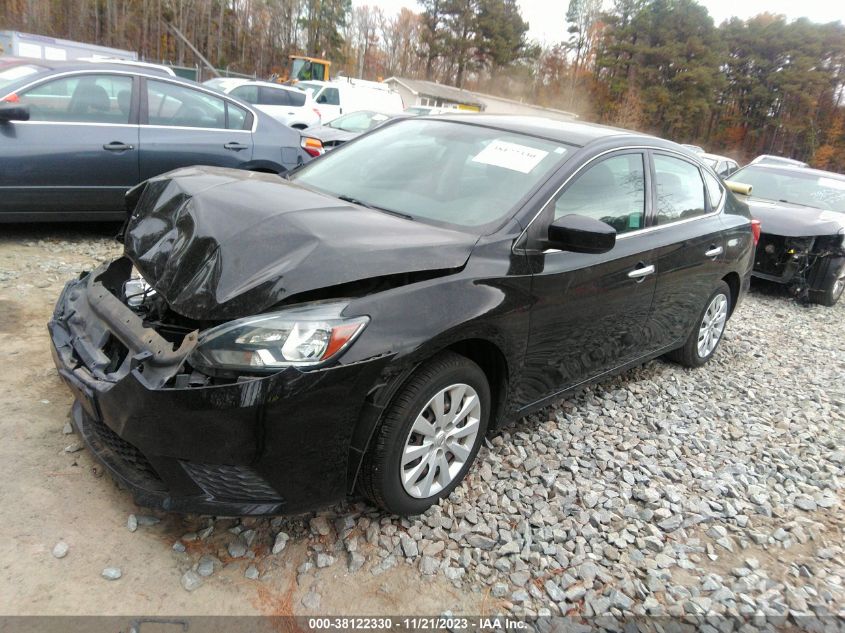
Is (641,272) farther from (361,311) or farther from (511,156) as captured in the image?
(361,311)

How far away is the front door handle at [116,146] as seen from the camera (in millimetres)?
5496

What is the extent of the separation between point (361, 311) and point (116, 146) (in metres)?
4.42

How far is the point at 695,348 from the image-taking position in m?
4.80

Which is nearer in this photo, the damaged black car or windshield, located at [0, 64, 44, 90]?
windshield, located at [0, 64, 44, 90]

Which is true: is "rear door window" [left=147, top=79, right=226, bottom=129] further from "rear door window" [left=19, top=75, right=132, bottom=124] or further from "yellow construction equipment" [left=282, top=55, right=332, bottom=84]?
"yellow construction equipment" [left=282, top=55, right=332, bottom=84]

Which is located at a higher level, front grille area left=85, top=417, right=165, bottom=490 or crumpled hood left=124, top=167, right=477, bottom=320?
crumpled hood left=124, top=167, right=477, bottom=320

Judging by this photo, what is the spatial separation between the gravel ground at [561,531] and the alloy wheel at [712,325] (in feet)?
2.32

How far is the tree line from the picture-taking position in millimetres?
49688

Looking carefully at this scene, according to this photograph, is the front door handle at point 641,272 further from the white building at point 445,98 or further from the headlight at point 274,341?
the white building at point 445,98

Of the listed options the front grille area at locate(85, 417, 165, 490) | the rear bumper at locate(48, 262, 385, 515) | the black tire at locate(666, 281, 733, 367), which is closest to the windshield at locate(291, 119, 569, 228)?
the rear bumper at locate(48, 262, 385, 515)

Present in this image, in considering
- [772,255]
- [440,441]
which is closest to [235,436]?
[440,441]

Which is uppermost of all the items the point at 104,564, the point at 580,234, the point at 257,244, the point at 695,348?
the point at 580,234

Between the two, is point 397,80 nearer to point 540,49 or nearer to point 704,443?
point 540,49

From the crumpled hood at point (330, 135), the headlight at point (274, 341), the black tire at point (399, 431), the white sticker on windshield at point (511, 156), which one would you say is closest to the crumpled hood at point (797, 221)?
the white sticker on windshield at point (511, 156)
